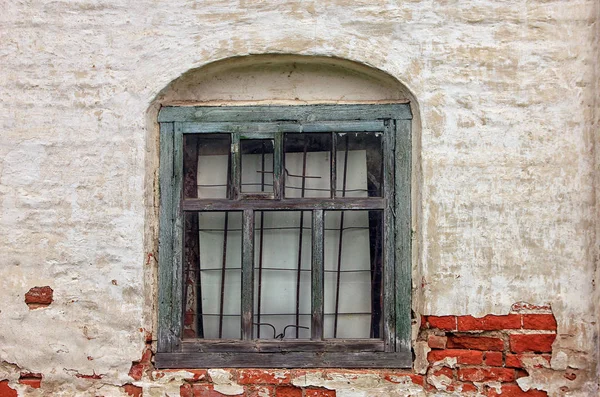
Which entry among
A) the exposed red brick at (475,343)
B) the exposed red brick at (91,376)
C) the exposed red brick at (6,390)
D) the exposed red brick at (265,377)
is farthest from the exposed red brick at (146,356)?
the exposed red brick at (475,343)

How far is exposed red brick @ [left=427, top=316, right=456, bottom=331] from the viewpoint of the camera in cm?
343

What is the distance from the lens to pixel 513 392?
338 cm

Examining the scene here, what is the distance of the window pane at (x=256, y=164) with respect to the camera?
3688 millimetres

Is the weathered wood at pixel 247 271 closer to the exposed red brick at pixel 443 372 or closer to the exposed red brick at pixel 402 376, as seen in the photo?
the exposed red brick at pixel 402 376

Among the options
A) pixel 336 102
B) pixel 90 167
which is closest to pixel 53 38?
pixel 90 167

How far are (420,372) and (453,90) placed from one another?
1.46 metres

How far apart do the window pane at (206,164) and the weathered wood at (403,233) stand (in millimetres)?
936

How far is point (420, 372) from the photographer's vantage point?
135 inches

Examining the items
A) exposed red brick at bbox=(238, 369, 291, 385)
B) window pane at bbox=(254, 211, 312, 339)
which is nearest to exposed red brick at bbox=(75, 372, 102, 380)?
exposed red brick at bbox=(238, 369, 291, 385)

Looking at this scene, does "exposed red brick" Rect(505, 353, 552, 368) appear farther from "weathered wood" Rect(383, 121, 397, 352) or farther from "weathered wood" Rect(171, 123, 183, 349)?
"weathered wood" Rect(171, 123, 183, 349)

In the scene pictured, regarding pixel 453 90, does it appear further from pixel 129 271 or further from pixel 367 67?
pixel 129 271

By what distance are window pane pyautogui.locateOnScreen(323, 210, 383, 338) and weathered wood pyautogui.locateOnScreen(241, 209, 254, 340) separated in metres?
0.41

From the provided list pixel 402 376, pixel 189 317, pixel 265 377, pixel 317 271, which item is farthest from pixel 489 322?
pixel 189 317

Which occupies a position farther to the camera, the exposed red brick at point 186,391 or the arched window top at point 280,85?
the arched window top at point 280,85
